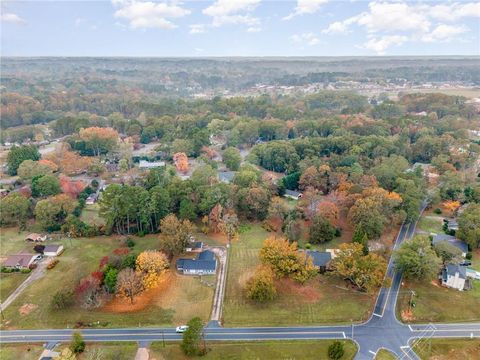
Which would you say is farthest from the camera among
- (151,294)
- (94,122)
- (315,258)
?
(94,122)

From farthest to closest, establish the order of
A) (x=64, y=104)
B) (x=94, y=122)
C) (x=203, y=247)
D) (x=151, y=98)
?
(x=151, y=98)
(x=64, y=104)
(x=94, y=122)
(x=203, y=247)

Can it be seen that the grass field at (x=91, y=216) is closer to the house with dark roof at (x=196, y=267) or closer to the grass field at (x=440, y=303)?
the house with dark roof at (x=196, y=267)

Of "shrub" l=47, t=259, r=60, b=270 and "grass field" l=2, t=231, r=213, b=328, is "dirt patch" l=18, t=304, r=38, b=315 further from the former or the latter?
"shrub" l=47, t=259, r=60, b=270

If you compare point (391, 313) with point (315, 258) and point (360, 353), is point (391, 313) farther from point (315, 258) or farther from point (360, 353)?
point (315, 258)

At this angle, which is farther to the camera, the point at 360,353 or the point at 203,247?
the point at 203,247

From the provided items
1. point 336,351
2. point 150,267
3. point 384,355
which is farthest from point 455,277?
point 150,267

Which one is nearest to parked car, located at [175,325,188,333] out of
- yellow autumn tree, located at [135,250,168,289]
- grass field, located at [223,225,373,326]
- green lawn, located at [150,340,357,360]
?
green lawn, located at [150,340,357,360]

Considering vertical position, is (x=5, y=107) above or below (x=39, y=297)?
above

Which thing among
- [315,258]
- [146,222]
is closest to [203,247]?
[146,222]
